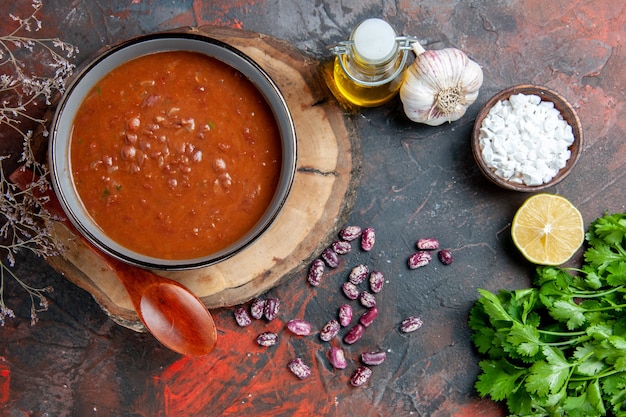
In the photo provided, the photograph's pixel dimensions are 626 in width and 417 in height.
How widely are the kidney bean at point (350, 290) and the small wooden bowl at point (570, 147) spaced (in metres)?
0.87

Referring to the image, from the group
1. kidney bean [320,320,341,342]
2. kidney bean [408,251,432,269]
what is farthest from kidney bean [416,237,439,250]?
kidney bean [320,320,341,342]

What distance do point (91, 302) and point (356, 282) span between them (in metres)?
1.36

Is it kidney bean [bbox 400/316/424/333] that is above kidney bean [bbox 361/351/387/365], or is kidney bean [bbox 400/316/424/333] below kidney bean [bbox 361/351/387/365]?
above

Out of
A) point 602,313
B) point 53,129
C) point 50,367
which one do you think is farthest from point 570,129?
point 50,367

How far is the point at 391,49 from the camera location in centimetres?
272

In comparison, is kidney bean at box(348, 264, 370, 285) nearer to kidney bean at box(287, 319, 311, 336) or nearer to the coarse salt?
Result: kidney bean at box(287, 319, 311, 336)

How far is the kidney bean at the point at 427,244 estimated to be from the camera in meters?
3.10

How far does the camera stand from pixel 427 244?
310 cm

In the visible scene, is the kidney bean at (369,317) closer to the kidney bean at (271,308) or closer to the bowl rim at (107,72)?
the kidney bean at (271,308)

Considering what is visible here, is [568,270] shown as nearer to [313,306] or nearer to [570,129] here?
[570,129]

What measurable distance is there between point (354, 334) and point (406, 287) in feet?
1.19

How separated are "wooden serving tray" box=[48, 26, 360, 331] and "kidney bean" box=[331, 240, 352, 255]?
0.86ft

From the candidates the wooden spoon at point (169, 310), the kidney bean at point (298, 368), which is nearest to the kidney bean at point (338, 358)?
the kidney bean at point (298, 368)

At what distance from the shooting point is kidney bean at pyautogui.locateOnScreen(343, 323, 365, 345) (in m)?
3.11
